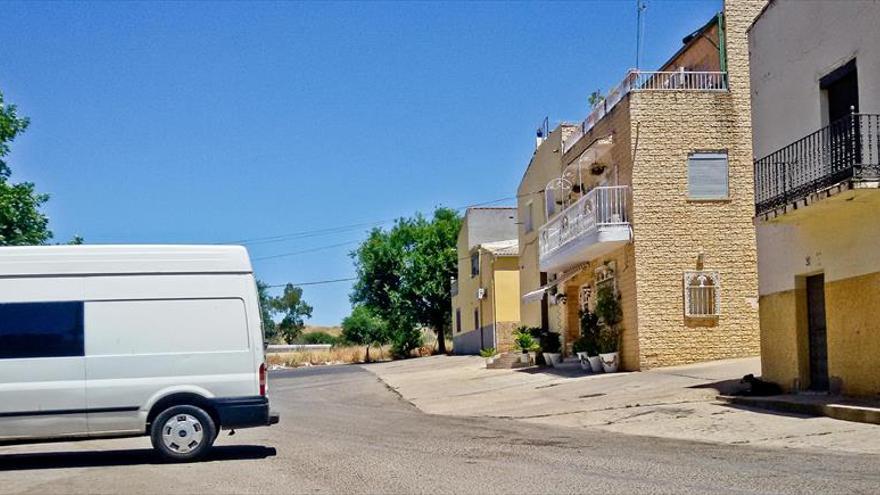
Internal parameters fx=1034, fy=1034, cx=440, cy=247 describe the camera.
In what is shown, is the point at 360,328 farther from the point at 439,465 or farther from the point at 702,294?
the point at 439,465

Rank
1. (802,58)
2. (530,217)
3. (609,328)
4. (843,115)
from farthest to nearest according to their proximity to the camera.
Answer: (530,217)
(609,328)
(802,58)
(843,115)

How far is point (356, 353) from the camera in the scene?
6281cm

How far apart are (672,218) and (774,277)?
6442 millimetres

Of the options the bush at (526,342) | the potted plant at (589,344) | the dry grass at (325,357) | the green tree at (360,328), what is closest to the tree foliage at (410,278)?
the dry grass at (325,357)

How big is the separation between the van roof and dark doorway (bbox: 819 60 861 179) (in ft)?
31.1

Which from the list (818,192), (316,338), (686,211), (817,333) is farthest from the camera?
(316,338)

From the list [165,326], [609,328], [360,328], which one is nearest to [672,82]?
[609,328]

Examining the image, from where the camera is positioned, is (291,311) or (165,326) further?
(291,311)

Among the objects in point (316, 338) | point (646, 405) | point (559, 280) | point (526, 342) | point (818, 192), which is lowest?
point (316, 338)

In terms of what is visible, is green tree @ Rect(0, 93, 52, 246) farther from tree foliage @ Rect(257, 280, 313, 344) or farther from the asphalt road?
tree foliage @ Rect(257, 280, 313, 344)

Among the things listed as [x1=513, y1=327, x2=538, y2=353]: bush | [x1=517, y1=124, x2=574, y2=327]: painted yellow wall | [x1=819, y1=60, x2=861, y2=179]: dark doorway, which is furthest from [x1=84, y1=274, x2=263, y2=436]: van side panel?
[x1=517, y1=124, x2=574, y2=327]: painted yellow wall

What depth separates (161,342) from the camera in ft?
40.8

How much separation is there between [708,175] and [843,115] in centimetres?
876

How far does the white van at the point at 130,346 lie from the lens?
12.1m
